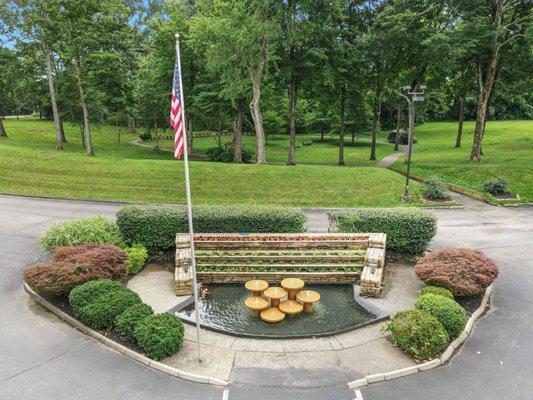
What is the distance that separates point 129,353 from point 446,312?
7891mm

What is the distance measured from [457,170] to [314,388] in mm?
26502

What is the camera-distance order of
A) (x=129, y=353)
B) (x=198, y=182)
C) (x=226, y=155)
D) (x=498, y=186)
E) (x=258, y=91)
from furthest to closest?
(x=226, y=155) < (x=258, y=91) < (x=198, y=182) < (x=498, y=186) < (x=129, y=353)

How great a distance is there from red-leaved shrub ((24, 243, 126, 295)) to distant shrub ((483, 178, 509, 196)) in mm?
22519

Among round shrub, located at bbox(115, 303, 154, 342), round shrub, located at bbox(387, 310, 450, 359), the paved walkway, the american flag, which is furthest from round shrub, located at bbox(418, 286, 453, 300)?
the american flag

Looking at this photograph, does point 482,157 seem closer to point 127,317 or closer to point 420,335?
point 420,335

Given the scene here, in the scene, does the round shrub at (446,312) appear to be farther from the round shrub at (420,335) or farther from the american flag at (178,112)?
the american flag at (178,112)

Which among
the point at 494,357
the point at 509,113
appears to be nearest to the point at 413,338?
the point at 494,357

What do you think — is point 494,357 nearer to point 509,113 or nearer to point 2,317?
point 2,317

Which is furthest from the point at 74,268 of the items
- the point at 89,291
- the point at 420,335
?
the point at 420,335

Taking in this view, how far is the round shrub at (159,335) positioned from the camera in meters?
9.57

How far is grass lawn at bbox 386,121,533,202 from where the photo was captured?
28297mm

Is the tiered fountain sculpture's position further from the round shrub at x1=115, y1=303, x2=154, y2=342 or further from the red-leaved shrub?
the red-leaved shrub

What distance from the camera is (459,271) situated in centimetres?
1252

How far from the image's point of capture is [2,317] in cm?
1156
